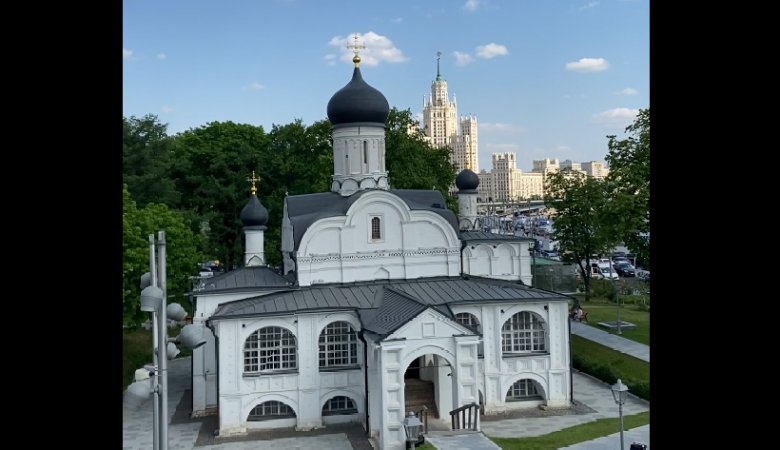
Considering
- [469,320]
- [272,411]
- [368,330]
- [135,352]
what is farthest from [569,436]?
[135,352]

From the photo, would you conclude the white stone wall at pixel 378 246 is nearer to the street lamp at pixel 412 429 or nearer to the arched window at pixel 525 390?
the arched window at pixel 525 390

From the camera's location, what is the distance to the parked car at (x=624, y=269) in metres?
53.6

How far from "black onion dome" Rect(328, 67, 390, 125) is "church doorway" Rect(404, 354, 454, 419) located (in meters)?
9.45

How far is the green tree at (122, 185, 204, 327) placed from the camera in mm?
22750

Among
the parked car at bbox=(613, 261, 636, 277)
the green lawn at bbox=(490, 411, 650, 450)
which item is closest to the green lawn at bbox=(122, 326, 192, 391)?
the green lawn at bbox=(490, 411, 650, 450)

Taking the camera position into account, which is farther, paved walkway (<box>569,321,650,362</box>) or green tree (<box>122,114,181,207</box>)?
green tree (<box>122,114,181,207</box>)

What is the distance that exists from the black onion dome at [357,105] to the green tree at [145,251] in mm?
7671

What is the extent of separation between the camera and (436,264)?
2428 centimetres

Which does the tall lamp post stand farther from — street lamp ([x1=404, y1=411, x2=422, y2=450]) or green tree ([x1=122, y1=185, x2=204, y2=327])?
green tree ([x1=122, y1=185, x2=204, y2=327])

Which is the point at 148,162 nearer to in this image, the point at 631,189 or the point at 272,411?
the point at 272,411

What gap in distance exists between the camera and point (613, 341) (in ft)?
97.8
